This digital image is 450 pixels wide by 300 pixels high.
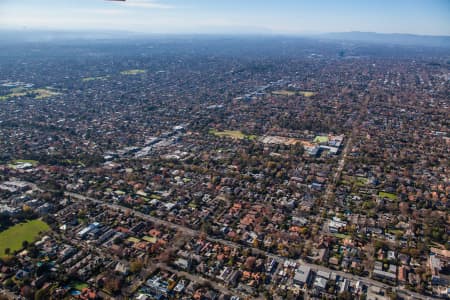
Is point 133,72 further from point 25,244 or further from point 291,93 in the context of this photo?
point 25,244

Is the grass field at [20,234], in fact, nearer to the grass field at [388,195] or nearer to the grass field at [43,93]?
the grass field at [388,195]

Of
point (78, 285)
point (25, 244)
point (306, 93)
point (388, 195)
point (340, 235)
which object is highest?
point (306, 93)

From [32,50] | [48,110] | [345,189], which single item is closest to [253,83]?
[48,110]

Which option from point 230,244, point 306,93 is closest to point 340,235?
point 230,244

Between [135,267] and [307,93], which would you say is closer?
[135,267]

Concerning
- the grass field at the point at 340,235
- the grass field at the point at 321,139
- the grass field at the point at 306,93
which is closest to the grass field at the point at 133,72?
the grass field at the point at 306,93

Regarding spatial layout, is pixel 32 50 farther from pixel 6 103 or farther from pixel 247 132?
pixel 247 132

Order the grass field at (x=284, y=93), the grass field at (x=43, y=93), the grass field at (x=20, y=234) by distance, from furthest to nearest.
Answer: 1. the grass field at (x=284, y=93)
2. the grass field at (x=43, y=93)
3. the grass field at (x=20, y=234)

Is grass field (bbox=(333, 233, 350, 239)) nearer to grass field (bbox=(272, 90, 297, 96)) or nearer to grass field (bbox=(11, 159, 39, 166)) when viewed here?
grass field (bbox=(11, 159, 39, 166))
